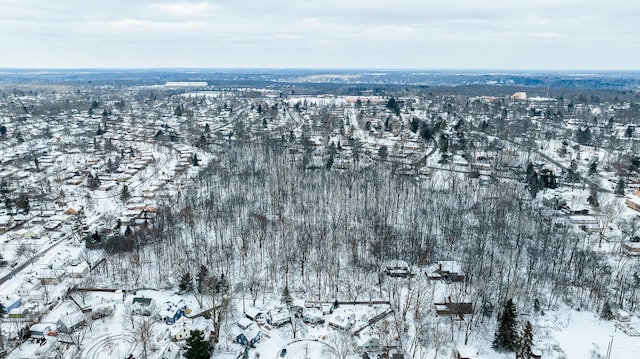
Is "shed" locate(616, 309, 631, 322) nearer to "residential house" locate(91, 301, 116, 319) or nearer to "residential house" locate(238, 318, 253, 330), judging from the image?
"residential house" locate(238, 318, 253, 330)

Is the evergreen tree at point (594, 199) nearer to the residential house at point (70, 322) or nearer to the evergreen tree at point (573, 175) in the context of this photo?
the evergreen tree at point (573, 175)

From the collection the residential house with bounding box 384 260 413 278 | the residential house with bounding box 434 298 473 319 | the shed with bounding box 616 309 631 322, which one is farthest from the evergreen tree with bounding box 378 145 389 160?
the shed with bounding box 616 309 631 322

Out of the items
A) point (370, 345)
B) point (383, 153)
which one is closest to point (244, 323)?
point (370, 345)

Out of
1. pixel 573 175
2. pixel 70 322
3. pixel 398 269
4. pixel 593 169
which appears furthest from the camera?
pixel 593 169

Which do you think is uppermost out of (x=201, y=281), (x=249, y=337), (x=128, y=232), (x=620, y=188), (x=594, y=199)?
(x=620, y=188)

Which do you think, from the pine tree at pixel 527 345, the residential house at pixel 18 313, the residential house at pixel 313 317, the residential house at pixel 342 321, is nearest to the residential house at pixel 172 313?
the residential house at pixel 313 317

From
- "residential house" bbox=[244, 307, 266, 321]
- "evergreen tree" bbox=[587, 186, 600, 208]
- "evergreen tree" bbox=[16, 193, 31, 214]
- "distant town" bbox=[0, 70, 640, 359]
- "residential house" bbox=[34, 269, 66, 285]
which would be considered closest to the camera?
"distant town" bbox=[0, 70, 640, 359]

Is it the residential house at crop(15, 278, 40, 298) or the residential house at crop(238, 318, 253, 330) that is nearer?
the residential house at crop(238, 318, 253, 330)

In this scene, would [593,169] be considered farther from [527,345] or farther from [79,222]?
[79,222]
